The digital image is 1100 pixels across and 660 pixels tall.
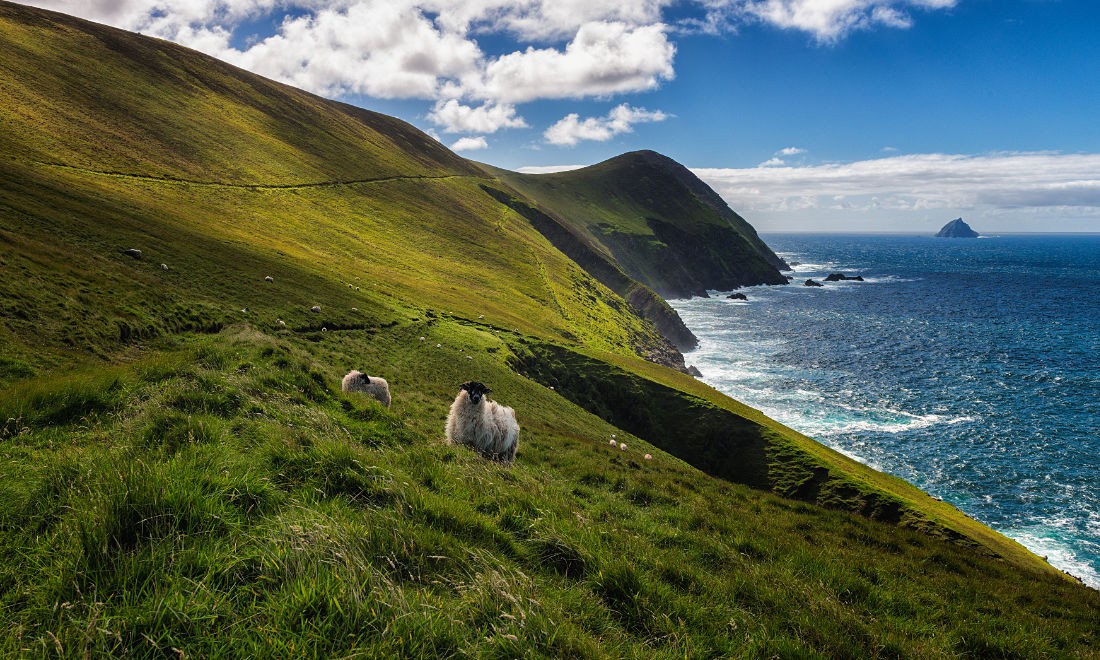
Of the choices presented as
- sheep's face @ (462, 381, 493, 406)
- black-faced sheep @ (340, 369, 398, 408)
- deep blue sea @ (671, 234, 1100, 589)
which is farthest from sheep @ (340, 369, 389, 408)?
deep blue sea @ (671, 234, 1100, 589)

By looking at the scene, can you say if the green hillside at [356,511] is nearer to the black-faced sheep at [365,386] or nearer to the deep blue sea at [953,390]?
the black-faced sheep at [365,386]

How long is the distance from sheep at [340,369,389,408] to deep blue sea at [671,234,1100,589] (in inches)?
1774

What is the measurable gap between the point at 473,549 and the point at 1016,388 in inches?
3675

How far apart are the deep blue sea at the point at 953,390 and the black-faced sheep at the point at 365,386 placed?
45.0 metres

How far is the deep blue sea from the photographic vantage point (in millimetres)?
42312

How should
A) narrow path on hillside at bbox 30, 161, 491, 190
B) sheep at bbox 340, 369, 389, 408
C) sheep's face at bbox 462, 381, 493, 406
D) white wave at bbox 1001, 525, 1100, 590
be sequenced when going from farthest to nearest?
narrow path on hillside at bbox 30, 161, 491, 190, white wave at bbox 1001, 525, 1100, 590, sheep at bbox 340, 369, 389, 408, sheep's face at bbox 462, 381, 493, 406

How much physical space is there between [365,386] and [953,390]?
81.7 m

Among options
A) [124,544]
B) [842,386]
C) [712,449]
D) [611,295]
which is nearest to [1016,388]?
[842,386]

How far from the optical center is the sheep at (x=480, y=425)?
48.7 ft

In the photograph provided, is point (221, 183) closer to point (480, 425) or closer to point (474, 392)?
point (474, 392)

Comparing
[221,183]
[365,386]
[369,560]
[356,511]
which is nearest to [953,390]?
[365,386]

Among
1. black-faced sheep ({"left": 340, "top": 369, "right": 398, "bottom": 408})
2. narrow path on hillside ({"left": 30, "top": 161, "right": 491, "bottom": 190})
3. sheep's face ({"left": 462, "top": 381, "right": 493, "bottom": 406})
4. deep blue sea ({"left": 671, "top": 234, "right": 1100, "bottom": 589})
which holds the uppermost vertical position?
narrow path on hillside ({"left": 30, "top": 161, "right": 491, "bottom": 190})

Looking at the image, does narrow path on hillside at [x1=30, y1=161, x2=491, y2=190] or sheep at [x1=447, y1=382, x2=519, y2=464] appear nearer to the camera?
sheep at [x1=447, y1=382, x2=519, y2=464]

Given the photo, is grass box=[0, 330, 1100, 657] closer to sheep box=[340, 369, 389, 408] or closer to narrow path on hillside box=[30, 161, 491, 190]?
sheep box=[340, 369, 389, 408]
